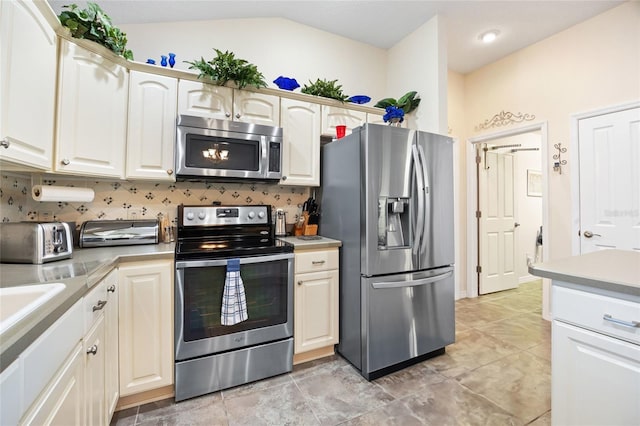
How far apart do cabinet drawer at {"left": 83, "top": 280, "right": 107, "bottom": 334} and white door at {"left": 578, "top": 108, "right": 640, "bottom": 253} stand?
12.3 ft

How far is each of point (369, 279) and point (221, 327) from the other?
1012 mm

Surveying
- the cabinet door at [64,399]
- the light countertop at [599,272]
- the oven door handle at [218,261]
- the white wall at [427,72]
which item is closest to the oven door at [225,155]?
the oven door handle at [218,261]

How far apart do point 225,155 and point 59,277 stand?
4.02ft

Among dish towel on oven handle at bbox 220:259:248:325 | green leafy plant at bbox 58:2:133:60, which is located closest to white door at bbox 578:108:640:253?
dish towel on oven handle at bbox 220:259:248:325

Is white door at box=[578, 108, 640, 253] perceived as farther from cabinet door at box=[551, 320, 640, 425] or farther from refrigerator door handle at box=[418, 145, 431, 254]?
cabinet door at box=[551, 320, 640, 425]

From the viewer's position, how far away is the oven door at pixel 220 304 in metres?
1.67

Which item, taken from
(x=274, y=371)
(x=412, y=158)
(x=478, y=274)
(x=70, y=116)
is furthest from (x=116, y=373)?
(x=478, y=274)

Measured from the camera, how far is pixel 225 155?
205cm

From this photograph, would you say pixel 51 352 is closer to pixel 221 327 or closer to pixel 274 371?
pixel 221 327

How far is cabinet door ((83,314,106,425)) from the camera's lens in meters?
1.08

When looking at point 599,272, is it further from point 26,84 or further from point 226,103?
point 26,84

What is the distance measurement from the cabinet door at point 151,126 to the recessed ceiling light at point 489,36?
304 cm

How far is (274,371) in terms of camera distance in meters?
1.93

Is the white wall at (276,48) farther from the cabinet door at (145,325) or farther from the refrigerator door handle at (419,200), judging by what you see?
the cabinet door at (145,325)
